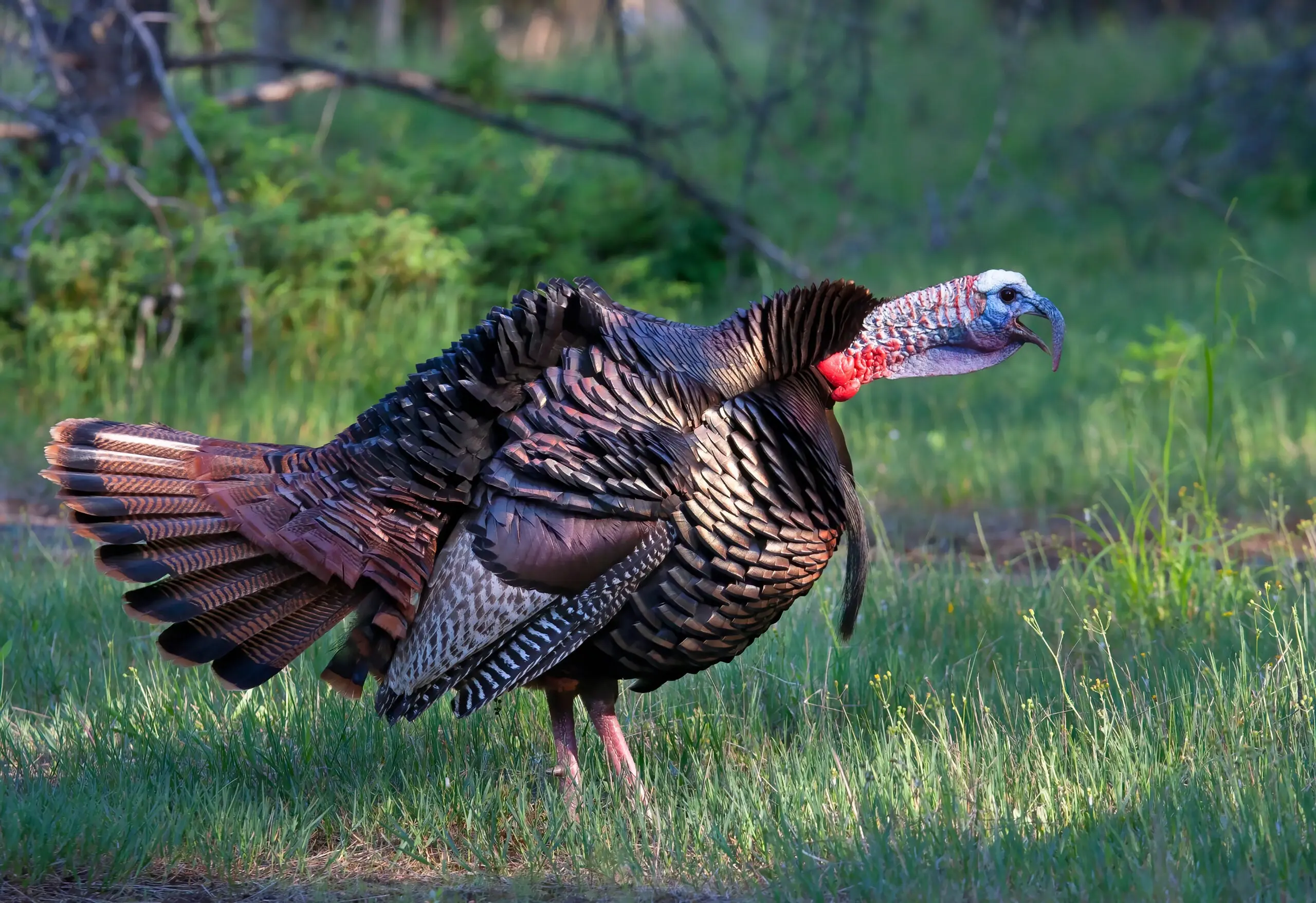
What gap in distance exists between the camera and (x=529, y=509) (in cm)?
345

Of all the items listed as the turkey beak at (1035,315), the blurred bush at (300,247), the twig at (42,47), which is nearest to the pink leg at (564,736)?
the turkey beak at (1035,315)

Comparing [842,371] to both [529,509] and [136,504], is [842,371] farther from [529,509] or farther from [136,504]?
[136,504]

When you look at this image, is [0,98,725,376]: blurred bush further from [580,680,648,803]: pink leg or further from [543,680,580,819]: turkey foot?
[580,680,648,803]: pink leg

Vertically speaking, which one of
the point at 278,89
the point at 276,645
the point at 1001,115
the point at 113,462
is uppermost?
the point at 1001,115

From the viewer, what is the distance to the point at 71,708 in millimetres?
4137

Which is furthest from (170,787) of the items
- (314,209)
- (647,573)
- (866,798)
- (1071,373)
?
(1071,373)

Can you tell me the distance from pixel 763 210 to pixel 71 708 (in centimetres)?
1011

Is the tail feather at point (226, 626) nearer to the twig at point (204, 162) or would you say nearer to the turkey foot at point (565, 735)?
the turkey foot at point (565, 735)

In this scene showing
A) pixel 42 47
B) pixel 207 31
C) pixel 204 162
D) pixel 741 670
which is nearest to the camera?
pixel 741 670

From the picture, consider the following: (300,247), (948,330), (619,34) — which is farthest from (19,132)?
(948,330)

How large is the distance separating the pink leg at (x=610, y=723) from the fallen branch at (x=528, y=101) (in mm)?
5489

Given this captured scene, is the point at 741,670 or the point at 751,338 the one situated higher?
the point at 751,338

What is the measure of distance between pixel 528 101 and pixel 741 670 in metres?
6.25

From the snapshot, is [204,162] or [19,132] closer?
[204,162]
